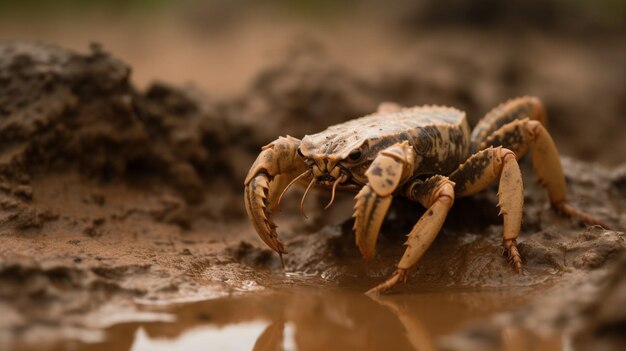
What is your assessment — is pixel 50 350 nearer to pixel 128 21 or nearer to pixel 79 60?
pixel 79 60

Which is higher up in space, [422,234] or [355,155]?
[355,155]

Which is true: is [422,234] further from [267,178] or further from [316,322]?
[267,178]

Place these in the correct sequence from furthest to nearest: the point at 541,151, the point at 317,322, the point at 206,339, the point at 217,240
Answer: the point at 217,240
the point at 541,151
the point at 317,322
the point at 206,339

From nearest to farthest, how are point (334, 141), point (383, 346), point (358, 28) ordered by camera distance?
point (383, 346)
point (334, 141)
point (358, 28)

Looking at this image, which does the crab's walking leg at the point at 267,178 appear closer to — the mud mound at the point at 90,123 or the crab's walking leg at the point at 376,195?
the crab's walking leg at the point at 376,195

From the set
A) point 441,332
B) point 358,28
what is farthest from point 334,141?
point 358,28

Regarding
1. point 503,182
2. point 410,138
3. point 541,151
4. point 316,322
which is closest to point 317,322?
point 316,322

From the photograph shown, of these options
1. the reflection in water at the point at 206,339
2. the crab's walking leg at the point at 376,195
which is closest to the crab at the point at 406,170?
the crab's walking leg at the point at 376,195
